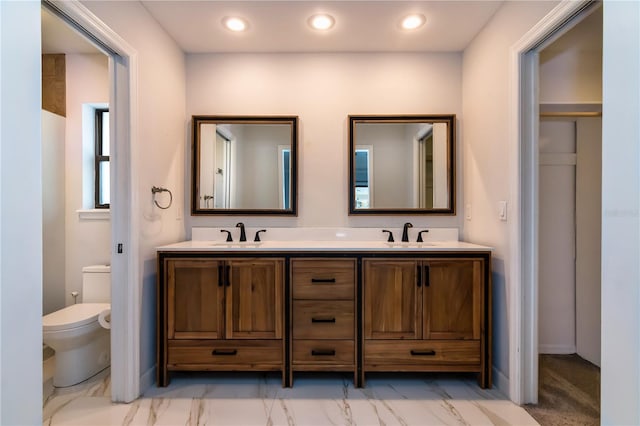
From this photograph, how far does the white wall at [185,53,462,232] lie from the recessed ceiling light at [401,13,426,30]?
324mm

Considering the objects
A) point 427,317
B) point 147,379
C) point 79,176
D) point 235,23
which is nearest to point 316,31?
point 235,23

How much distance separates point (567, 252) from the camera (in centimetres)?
228

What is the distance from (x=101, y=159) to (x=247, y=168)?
1.30 metres

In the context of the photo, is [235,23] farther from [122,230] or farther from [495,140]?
[495,140]

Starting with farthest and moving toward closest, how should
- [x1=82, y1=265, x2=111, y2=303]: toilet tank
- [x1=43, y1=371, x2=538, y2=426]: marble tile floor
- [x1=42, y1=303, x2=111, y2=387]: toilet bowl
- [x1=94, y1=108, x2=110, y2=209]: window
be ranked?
[x1=94, y1=108, x2=110, y2=209]: window → [x1=82, y1=265, x2=111, y2=303]: toilet tank → [x1=42, y1=303, x2=111, y2=387]: toilet bowl → [x1=43, y1=371, x2=538, y2=426]: marble tile floor

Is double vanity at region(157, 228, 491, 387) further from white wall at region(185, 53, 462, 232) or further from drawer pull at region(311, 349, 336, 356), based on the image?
white wall at region(185, 53, 462, 232)

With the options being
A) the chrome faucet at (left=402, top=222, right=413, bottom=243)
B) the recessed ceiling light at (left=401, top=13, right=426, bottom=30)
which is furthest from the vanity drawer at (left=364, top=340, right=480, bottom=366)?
the recessed ceiling light at (left=401, top=13, right=426, bottom=30)

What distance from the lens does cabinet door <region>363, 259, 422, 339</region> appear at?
1867mm

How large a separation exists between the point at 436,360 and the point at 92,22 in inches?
104

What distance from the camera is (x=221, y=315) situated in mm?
1874

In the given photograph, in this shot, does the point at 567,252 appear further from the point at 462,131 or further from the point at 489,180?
the point at 462,131

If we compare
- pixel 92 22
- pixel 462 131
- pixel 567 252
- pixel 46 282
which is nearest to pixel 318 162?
pixel 462 131
